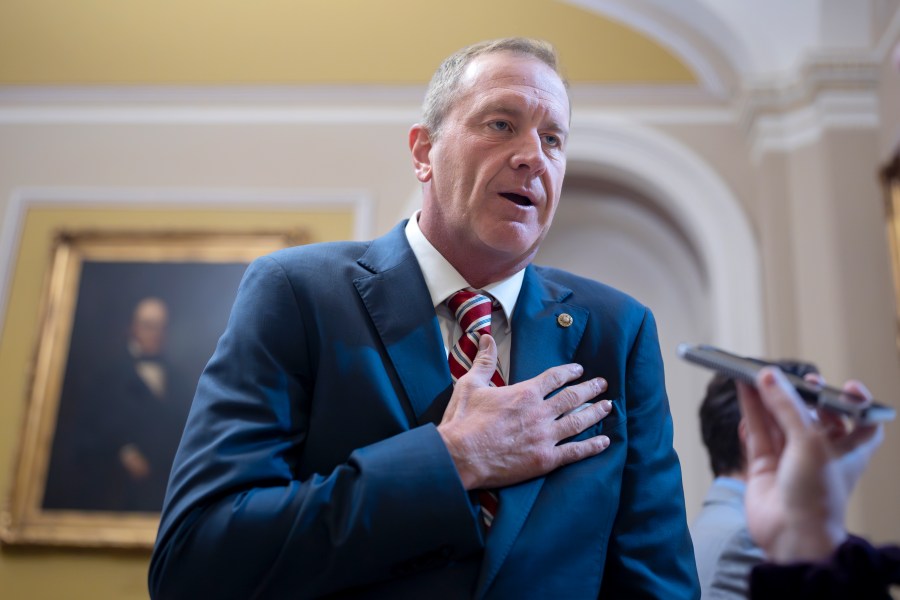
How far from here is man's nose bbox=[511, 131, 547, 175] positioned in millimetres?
1530

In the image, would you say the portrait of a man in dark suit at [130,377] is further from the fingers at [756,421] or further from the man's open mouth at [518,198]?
the fingers at [756,421]

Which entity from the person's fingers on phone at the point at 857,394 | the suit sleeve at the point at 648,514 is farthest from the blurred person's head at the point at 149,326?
the person's fingers on phone at the point at 857,394

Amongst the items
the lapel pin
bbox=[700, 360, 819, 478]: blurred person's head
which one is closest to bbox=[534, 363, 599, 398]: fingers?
the lapel pin

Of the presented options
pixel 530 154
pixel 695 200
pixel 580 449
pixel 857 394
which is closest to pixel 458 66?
pixel 530 154

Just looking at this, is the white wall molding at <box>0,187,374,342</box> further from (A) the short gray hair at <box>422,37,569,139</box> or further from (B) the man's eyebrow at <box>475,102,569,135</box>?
(B) the man's eyebrow at <box>475,102,569,135</box>

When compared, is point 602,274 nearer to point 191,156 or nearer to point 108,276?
point 191,156

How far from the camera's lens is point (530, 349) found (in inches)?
57.5

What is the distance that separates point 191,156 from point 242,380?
4028 millimetres

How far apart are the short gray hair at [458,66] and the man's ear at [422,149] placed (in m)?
0.02

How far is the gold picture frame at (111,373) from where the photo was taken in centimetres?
445

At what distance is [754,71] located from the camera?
457 centimetres

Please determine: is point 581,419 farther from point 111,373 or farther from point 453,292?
point 111,373

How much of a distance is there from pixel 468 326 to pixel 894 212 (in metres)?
3.17

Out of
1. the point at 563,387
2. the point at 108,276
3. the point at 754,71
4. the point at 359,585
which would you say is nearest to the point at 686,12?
the point at 754,71
